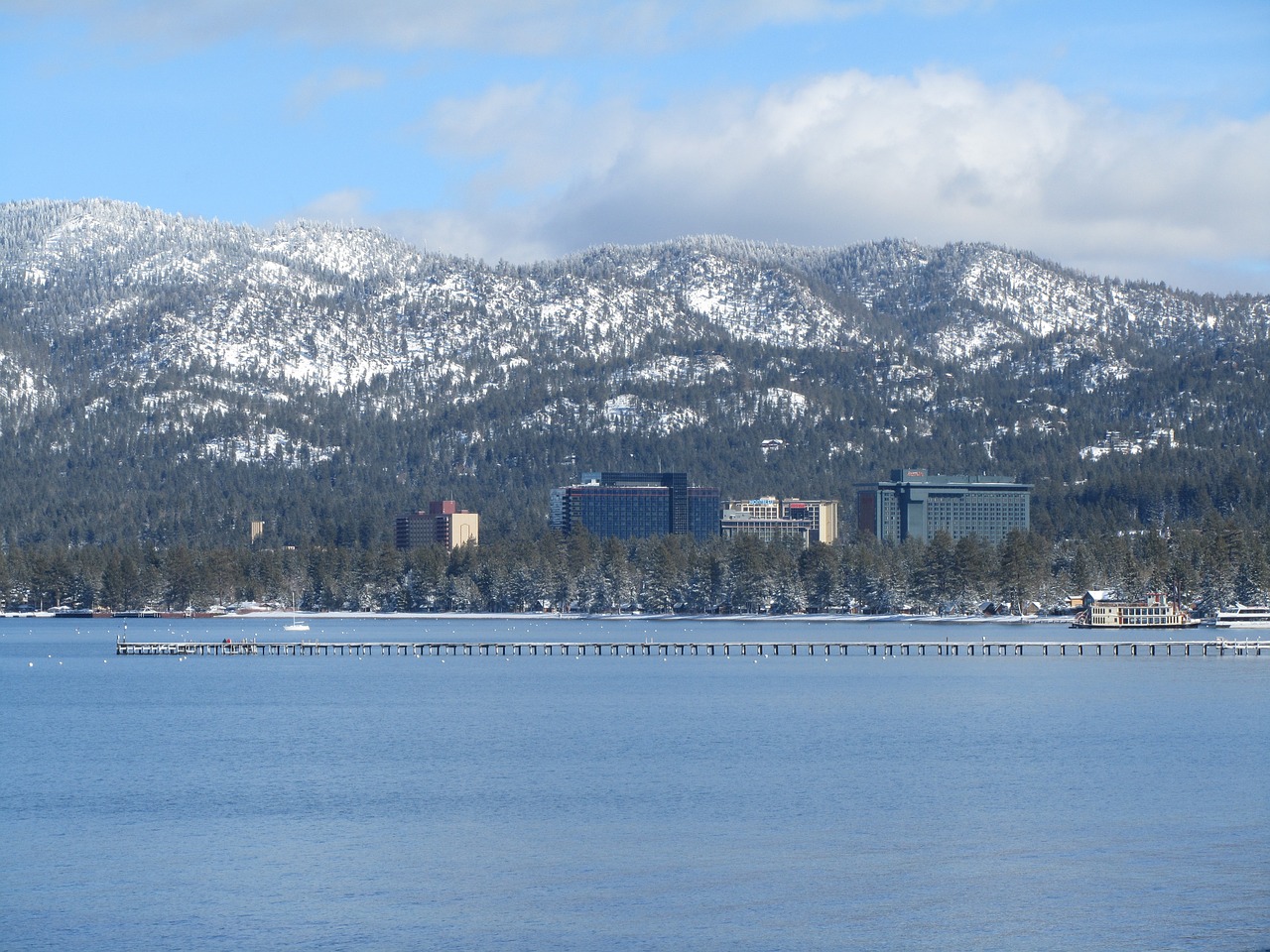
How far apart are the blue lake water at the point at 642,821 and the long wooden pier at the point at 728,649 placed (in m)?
43.6

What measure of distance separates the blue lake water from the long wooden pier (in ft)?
143

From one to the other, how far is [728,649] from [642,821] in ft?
362

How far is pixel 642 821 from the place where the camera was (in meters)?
67.7

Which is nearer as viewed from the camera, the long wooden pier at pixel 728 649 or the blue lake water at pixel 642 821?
the blue lake water at pixel 642 821

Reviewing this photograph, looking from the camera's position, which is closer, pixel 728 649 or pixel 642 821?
pixel 642 821

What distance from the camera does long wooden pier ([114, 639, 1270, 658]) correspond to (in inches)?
6604

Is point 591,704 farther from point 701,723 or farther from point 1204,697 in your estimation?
point 1204,697

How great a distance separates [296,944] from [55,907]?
874cm

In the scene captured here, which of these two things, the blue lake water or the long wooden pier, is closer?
the blue lake water

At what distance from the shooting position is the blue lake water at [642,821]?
51469mm

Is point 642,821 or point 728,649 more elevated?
point 728,649

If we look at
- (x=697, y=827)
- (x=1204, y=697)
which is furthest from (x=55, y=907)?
(x=1204, y=697)

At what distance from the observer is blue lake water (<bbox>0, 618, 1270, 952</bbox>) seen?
5147cm

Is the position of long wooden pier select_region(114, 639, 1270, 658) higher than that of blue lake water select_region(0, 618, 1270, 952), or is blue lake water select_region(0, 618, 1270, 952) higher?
long wooden pier select_region(114, 639, 1270, 658)
